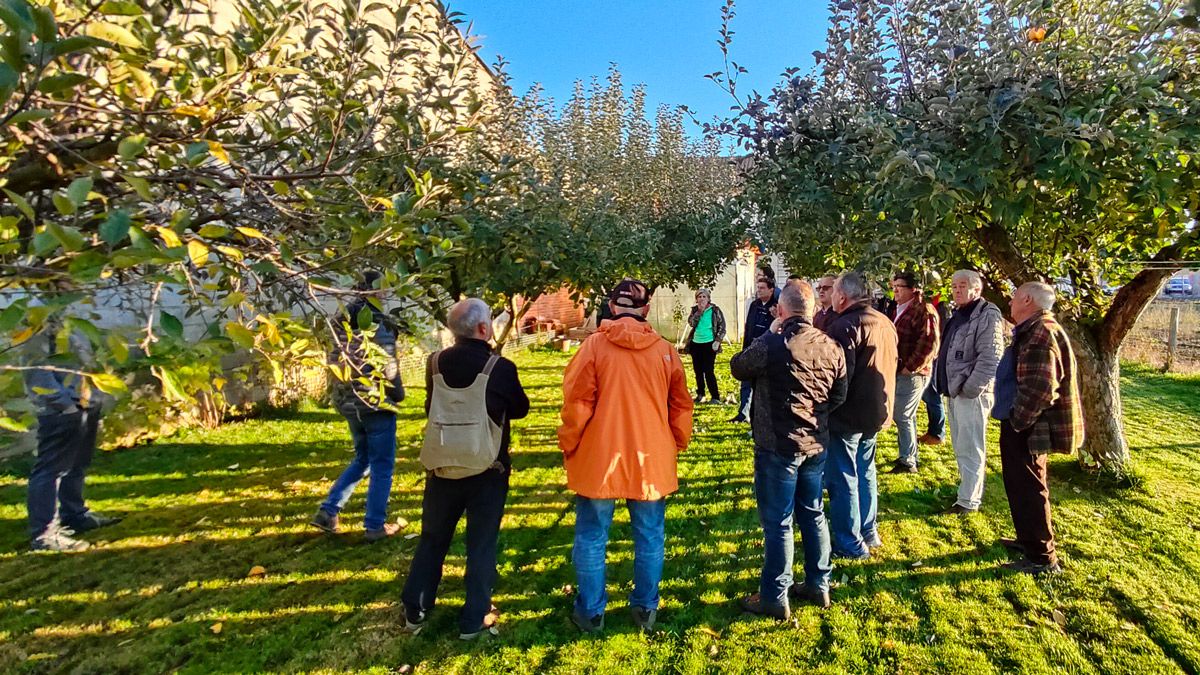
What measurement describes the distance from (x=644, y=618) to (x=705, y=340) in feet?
20.0

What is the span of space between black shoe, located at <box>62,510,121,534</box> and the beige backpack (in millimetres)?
3691

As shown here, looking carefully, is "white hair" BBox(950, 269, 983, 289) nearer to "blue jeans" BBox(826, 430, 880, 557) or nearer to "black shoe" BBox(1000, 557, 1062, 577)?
"blue jeans" BBox(826, 430, 880, 557)

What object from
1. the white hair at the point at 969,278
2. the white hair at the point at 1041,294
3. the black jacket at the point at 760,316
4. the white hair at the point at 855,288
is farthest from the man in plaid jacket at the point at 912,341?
the black jacket at the point at 760,316

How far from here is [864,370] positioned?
154 inches

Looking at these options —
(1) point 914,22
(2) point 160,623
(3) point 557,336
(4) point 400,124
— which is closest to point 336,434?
(2) point 160,623

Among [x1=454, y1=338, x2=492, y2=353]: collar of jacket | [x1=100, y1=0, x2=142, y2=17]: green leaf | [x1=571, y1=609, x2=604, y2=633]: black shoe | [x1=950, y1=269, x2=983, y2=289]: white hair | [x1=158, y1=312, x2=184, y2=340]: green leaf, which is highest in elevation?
[x1=100, y1=0, x2=142, y2=17]: green leaf

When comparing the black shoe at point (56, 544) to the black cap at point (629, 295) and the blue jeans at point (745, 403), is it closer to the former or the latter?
the black cap at point (629, 295)

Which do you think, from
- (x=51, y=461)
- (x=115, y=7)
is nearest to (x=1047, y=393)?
(x=115, y=7)

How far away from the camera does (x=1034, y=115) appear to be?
289cm

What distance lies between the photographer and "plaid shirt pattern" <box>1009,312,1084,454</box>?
3.63m

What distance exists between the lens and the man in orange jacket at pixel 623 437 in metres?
3.20

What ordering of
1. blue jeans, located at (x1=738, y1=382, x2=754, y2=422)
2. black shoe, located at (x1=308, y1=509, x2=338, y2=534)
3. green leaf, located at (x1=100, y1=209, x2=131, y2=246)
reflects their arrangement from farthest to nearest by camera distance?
blue jeans, located at (x1=738, y1=382, x2=754, y2=422) → black shoe, located at (x1=308, y1=509, x2=338, y2=534) → green leaf, located at (x1=100, y1=209, x2=131, y2=246)

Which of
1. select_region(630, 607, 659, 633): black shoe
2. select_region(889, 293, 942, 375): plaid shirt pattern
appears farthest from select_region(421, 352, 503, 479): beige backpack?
select_region(889, 293, 942, 375): plaid shirt pattern

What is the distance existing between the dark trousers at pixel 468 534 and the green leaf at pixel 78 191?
7.65ft
